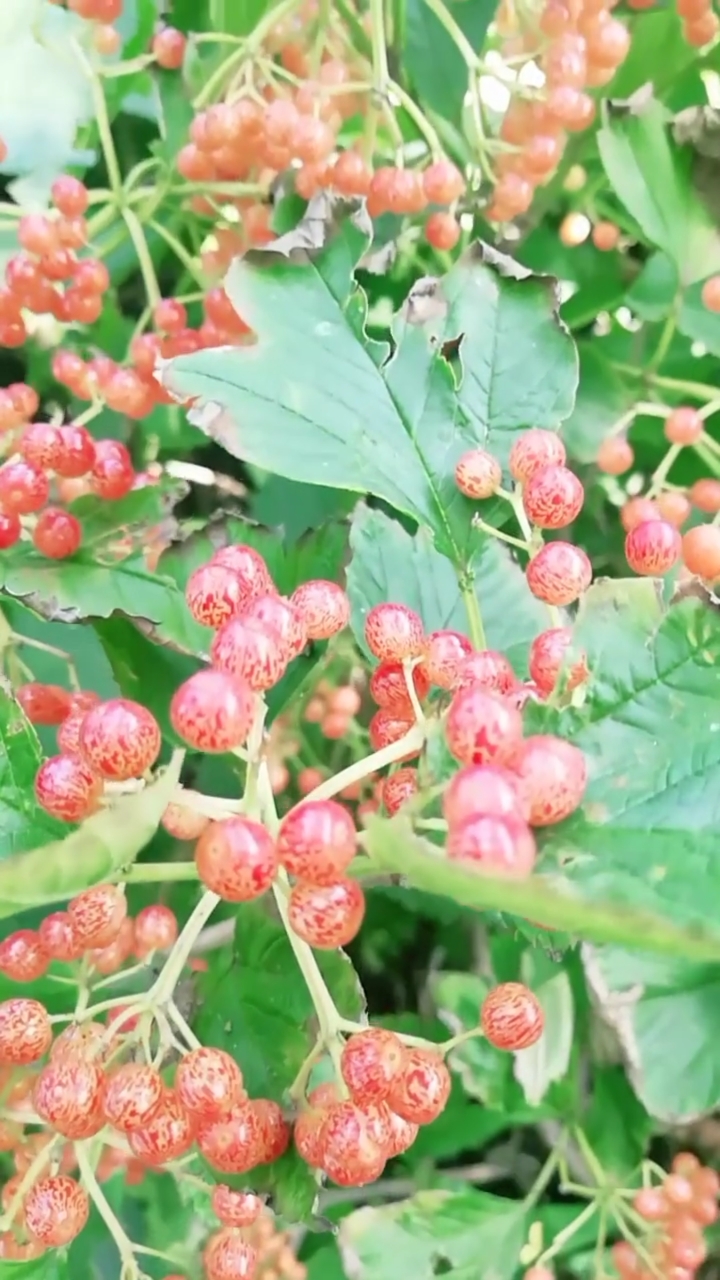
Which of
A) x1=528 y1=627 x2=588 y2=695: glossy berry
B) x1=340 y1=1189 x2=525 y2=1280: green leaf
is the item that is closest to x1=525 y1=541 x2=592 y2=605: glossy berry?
x1=528 y1=627 x2=588 y2=695: glossy berry

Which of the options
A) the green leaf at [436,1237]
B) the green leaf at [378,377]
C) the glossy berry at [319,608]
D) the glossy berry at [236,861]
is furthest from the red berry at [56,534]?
the green leaf at [436,1237]

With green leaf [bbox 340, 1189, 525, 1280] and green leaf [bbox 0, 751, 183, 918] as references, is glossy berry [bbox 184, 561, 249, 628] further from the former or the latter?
green leaf [bbox 340, 1189, 525, 1280]

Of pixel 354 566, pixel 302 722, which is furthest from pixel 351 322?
pixel 302 722

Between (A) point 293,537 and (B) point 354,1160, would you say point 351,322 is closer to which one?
(A) point 293,537

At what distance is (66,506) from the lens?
0.74 meters

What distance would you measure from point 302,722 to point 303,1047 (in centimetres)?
31

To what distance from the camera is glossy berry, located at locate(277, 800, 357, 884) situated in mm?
368

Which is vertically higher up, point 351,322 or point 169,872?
point 351,322

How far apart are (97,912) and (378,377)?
12.0 inches

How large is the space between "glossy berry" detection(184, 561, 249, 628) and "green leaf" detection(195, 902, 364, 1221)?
0.19 m

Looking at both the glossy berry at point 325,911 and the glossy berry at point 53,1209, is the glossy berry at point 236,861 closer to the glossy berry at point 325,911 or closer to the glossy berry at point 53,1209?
the glossy berry at point 325,911

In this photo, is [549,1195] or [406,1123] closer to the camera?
[406,1123]

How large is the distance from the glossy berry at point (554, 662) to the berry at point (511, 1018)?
0.14m

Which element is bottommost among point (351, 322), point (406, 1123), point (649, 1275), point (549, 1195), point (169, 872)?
point (549, 1195)
